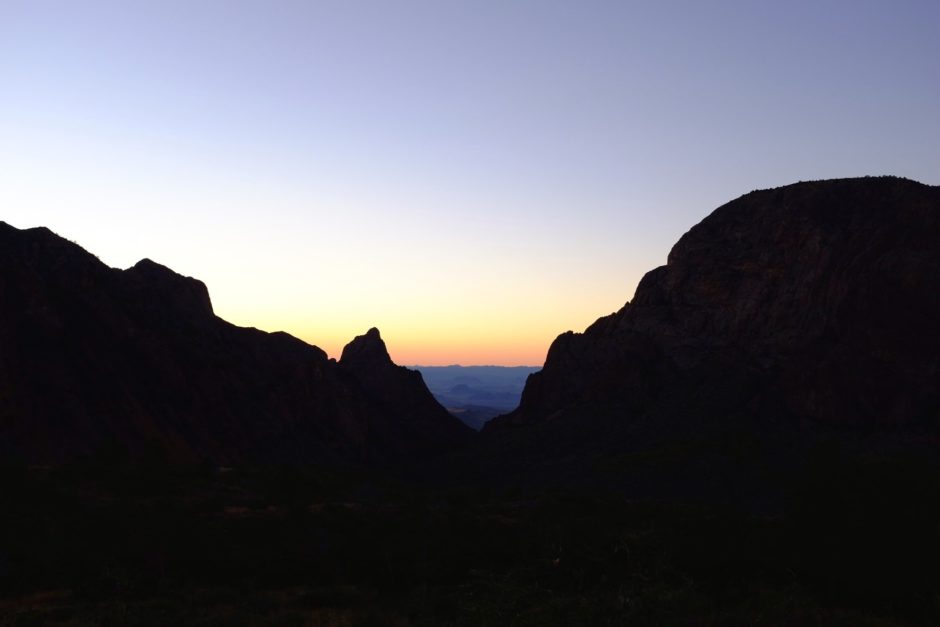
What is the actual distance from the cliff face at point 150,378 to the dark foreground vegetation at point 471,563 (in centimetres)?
2027

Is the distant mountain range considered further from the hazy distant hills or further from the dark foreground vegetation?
the dark foreground vegetation

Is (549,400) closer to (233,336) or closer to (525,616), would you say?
(233,336)

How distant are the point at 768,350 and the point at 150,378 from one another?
60560 mm

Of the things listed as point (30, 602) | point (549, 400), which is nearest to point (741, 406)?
point (549, 400)

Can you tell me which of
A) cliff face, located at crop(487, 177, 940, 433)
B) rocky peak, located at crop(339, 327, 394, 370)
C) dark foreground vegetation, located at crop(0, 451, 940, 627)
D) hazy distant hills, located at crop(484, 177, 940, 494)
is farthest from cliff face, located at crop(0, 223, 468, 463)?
cliff face, located at crop(487, 177, 940, 433)

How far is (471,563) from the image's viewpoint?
2495 cm

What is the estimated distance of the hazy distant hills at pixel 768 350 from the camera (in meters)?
66.8

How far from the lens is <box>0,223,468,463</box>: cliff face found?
5550 centimetres

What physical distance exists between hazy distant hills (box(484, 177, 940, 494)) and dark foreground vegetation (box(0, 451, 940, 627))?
34.3 m

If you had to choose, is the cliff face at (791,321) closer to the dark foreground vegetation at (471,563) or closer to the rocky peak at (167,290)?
the dark foreground vegetation at (471,563)

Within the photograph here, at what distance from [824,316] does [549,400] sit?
35.7 m

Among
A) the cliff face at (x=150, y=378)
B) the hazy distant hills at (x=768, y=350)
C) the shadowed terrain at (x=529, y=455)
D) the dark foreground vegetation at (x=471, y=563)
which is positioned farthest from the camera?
the hazy distant hills at (x=768, y=350)

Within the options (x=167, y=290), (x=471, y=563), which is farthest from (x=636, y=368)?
(x=471, y=563)

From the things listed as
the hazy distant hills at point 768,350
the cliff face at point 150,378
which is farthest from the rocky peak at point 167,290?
the hazy distant hills at point 768,350
